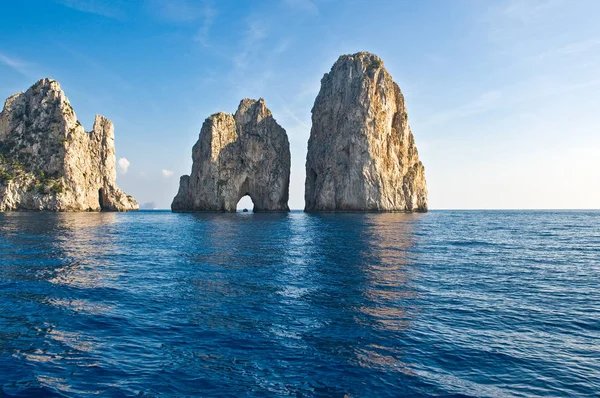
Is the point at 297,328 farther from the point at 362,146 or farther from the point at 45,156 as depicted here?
the point at 45,156

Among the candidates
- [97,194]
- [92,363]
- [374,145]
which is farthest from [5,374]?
[97,194]

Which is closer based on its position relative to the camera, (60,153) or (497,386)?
(497,386)

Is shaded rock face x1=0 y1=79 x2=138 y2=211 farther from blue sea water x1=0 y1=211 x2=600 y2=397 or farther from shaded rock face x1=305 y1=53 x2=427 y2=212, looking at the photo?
blue sea water x1=0 y1=211 x2=600 y2=397

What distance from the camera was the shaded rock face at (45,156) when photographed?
11494cm

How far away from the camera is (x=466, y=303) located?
1786 cm

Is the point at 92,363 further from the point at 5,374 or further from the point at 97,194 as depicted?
the point at 97,194

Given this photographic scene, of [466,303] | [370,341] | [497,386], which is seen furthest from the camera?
[466,303]

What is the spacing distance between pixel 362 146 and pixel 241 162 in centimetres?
4770

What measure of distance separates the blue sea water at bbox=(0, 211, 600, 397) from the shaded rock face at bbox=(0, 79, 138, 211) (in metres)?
107

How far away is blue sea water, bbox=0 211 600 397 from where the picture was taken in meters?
9.86

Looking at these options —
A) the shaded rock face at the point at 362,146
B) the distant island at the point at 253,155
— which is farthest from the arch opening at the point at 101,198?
the shaded rock face at the point at 362,146

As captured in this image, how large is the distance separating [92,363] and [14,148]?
150232mm

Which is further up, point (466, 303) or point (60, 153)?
point (60, 153)

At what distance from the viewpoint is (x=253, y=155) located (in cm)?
14125
